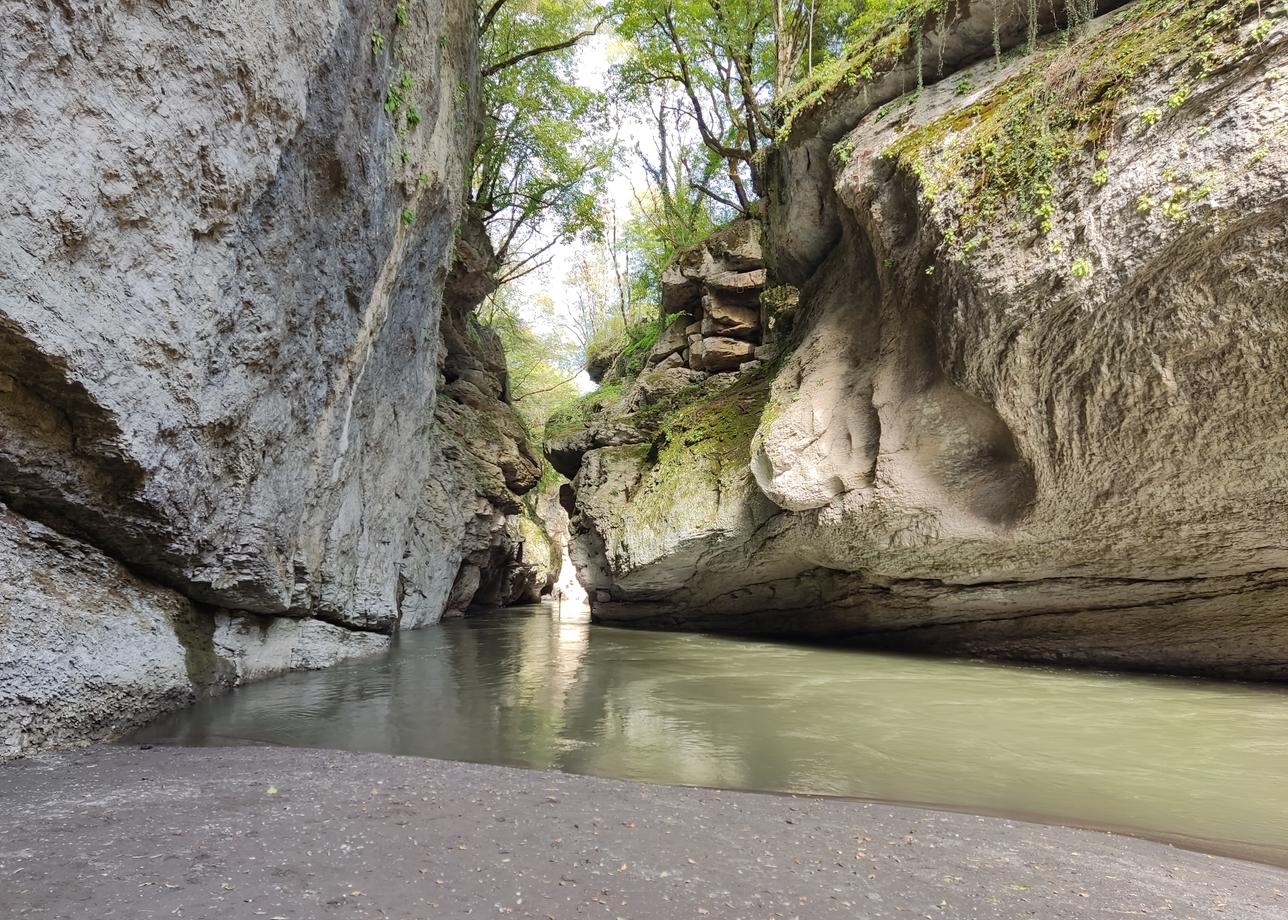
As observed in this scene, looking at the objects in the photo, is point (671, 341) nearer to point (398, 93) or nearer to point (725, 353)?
point (725, 353)

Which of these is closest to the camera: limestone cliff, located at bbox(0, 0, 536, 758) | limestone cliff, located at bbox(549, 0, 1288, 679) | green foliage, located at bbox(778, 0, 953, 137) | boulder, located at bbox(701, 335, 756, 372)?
limestone cliff, located at bbox(0, 0, 536, 758)

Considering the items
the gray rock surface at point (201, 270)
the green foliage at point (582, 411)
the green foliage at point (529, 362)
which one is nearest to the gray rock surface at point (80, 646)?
the gray rock surface at point (201, 270)

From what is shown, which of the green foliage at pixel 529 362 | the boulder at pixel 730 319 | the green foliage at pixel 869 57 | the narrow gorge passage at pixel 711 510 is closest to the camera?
the narrow gorge passage at pixel 711 510

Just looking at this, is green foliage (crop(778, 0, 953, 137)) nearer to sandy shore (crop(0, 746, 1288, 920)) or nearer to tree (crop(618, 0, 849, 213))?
tree (crop(618, 0, 849, 213))

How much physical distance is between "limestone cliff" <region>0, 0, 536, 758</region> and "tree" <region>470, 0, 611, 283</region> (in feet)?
29.5

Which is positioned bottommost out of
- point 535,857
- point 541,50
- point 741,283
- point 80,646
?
point 535,857

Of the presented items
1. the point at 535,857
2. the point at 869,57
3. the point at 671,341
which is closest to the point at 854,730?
the point at 535,857

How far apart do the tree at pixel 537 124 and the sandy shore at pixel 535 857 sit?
14260mm

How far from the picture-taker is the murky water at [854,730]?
2906mm

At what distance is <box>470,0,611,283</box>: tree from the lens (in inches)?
581

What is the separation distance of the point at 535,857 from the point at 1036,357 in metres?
5.61

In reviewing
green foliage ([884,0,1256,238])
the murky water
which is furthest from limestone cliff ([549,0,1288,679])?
the murky water

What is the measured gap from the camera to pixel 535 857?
194cm

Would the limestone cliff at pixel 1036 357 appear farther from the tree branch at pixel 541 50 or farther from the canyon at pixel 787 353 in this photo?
the tree branch at pixel 541 50
